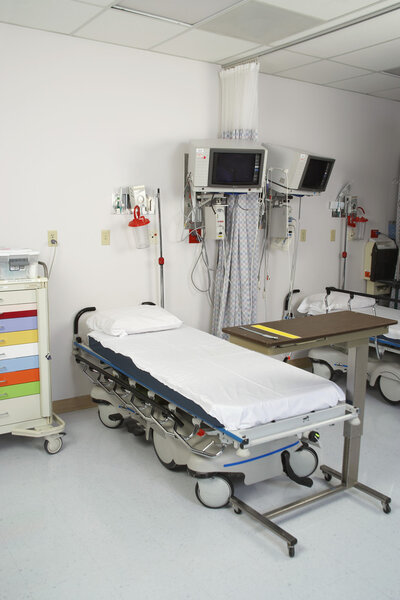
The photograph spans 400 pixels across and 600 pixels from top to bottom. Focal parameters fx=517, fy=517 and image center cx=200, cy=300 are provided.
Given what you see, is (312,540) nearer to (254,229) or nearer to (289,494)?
(289,494)

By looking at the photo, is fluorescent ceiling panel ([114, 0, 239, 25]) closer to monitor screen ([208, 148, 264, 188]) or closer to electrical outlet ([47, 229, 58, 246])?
monitor screen ([208, 148, 264, 188])

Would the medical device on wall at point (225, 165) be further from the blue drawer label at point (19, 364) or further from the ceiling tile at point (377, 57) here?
the blue drawer label at point (19, 364)

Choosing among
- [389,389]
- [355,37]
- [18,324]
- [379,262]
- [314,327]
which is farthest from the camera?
[379,262]

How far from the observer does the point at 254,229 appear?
4676 mm

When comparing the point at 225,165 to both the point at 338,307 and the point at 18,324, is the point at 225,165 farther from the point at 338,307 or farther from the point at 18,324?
the point at 18,324

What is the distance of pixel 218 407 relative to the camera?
8.78 ft

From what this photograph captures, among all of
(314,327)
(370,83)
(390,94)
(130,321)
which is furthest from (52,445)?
(390,94)

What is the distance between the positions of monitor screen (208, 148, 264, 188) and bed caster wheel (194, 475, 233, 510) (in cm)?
241

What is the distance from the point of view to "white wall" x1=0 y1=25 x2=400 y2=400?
3854 mm

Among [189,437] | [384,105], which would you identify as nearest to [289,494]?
[189,437]

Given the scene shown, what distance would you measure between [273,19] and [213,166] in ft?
3.82

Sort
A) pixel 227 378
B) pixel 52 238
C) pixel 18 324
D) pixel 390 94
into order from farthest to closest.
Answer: pixel 390 94 → pixel 52 238 → pixel 18 324 → pixel 227 378

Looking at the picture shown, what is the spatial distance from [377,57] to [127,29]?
2.11 metres

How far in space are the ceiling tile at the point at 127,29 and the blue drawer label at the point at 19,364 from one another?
2358mm
